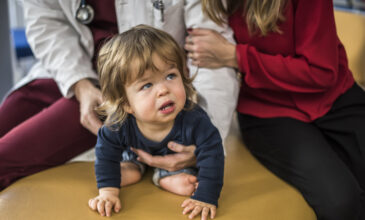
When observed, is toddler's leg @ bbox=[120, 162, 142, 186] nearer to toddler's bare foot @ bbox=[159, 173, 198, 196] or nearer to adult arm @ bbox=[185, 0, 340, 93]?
toddler's bare foot @ bbox=[159, 173, 198, 196]

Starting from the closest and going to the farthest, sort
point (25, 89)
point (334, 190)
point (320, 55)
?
1. point (334, 190)
2. point (320, 55)
3. point (25, 89)

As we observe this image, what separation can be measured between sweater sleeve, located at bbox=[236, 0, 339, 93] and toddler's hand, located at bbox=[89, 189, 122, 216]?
49 cm

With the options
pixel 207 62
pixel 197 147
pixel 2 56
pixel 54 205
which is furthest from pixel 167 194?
pixel 2 56

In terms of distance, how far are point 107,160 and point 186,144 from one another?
19 centimetres

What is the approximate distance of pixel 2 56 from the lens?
1427 mm

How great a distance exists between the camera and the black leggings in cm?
→ 85

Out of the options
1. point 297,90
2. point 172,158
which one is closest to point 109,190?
point 172,158

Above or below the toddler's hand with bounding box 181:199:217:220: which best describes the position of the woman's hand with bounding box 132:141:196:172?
above

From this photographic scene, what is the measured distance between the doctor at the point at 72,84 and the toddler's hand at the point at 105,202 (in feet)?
0.41

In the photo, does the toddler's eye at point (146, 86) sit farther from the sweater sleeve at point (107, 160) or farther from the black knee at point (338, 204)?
the black knee at point (338, 204)

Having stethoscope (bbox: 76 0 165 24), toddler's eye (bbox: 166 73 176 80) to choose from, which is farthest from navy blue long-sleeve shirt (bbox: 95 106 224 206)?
Answer: stethoscope (bbox: 76 0 165 24)

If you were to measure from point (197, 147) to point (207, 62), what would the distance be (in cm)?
29

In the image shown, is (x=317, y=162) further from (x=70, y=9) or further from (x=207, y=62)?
(x=70, y=9)

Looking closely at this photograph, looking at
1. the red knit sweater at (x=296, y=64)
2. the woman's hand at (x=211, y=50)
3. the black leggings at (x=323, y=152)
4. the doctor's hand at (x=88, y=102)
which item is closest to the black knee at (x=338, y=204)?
the black leggings at (x=323, y=152)
